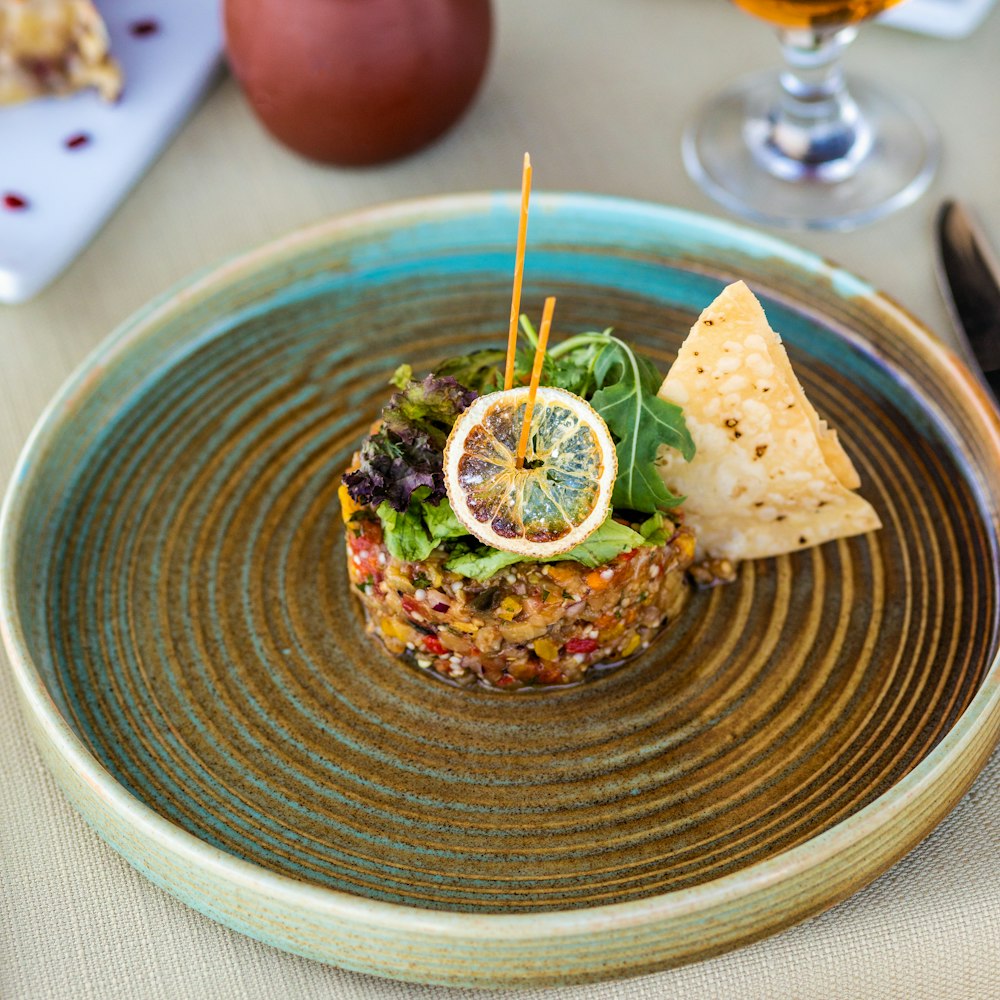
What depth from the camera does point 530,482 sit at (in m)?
1.66

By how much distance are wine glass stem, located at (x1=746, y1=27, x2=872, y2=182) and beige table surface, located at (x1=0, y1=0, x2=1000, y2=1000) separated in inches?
6.9

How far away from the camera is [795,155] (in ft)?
9.14

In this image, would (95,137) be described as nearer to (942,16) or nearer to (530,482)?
(530,482)

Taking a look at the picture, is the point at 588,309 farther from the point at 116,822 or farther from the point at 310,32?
the point at 116,822

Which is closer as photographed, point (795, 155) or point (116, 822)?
point (116, 822)

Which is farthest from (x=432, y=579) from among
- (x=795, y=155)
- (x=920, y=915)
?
(x=795, y=155)

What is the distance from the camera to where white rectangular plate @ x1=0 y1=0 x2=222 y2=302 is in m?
2.60

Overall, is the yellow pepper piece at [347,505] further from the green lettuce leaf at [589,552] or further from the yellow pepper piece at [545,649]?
the yellow pepper piece at [545,649]

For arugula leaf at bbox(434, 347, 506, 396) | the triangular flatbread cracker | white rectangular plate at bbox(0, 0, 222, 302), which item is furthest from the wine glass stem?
white rectangular plate at bbox(0, 0, 222, 302)

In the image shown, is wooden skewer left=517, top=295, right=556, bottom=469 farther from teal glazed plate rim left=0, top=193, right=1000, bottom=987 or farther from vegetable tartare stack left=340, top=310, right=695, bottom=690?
teal glazed plate rim left=0, top=193, right=1000, bottom=987

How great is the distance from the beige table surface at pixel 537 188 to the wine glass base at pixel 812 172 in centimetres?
4

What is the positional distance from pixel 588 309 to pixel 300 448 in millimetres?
553

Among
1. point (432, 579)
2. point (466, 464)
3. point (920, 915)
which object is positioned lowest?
point (920, 915)

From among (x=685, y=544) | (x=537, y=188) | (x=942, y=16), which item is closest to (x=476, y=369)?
(x=685, y=544)
